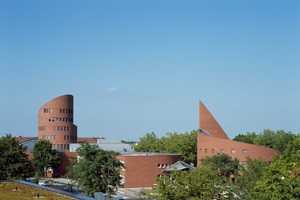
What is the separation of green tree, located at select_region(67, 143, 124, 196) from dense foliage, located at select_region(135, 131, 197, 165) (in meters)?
41.4

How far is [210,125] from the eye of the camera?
243 ft

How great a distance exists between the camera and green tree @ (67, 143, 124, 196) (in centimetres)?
3850

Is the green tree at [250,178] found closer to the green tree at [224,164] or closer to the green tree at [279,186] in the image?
the green tree at [279,186]

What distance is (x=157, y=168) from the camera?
63.7 metres

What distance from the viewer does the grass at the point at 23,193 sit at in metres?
19.7

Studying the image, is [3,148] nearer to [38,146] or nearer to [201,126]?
[38,146]

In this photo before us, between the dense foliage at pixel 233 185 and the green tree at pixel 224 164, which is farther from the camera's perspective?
the green tree at pixel 224 164

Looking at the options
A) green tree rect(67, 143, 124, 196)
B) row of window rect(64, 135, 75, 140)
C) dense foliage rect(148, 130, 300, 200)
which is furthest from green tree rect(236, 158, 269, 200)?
row of window rect(64, 135, 75, 140)

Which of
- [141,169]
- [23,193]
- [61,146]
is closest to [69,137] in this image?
[61,146]

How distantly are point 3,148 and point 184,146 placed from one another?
117 ft

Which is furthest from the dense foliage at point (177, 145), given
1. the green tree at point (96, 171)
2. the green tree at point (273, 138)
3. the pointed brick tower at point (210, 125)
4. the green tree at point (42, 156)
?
the green tree at point (96, 171)

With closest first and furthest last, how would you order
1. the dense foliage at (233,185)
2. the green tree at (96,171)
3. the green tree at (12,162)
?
the dense foliage at (233,185)
the green tree at (96,171)
the green tree at (12,162)

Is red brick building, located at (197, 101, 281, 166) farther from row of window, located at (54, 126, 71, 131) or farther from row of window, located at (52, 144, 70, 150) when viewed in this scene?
row of window, located at (52, 144, 70, 150)

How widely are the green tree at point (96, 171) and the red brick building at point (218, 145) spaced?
26.3 m
